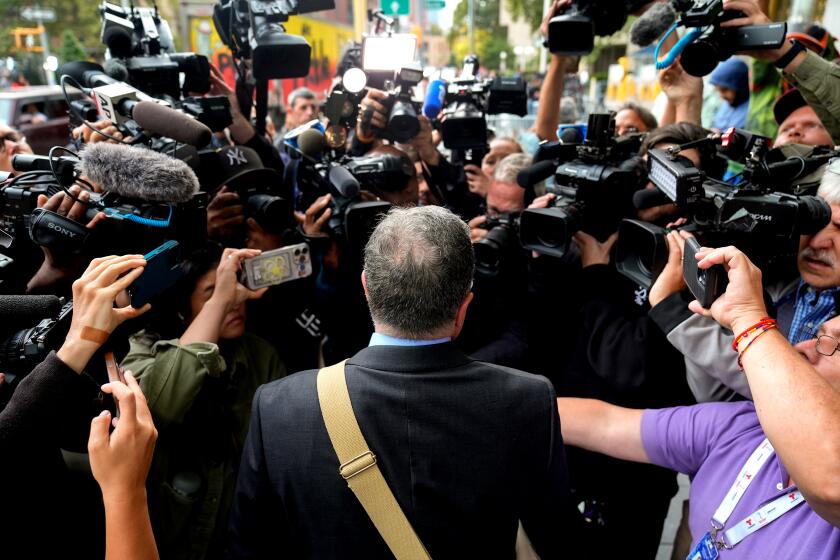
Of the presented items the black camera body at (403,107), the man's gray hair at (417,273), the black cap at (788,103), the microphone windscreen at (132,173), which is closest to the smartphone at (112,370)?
the microphone windscreen at (132,173)

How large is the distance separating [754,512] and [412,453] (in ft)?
2.70

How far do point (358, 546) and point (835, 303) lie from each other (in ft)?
4.75

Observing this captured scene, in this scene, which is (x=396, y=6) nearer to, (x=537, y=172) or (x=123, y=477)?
(x=537, y=172)

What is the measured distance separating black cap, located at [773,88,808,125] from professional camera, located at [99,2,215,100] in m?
2.84

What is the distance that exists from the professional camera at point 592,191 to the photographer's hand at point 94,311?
1336 millimetres

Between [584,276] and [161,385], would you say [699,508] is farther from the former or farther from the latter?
[161,385]

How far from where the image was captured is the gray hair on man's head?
151cm

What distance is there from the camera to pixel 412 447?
1.26 meters

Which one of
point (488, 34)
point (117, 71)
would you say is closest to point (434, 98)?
point (117, 71)

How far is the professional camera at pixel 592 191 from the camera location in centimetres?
200

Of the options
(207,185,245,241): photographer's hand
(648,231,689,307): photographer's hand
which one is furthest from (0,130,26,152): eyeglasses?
(648,231,689,307): photographer's hand

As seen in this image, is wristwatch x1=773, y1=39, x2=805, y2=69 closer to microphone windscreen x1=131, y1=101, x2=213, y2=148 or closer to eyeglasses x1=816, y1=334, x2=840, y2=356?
eyeglasses x1=816, y1=334, x2=840, y2=356

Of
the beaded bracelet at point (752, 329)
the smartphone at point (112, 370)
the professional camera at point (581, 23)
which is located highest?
the professional camera at point (581, 23)

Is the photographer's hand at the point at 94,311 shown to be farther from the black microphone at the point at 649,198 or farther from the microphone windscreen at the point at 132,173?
the black microphone at the point at 649,198
